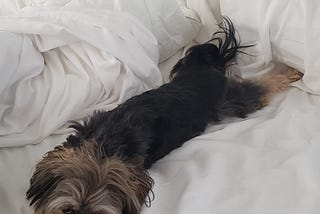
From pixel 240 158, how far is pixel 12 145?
22.7 inches

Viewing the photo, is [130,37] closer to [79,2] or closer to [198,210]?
[79,2]

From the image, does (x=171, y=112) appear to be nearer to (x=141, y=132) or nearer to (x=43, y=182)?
(x=141, y=132)

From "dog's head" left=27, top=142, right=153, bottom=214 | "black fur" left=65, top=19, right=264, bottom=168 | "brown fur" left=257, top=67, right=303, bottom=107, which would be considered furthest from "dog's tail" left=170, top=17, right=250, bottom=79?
"dog's head" left=27, top=142, right=153, bottom=214

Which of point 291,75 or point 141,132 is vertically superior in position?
point 141,132

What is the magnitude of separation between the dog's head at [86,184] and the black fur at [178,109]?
5 centimetres

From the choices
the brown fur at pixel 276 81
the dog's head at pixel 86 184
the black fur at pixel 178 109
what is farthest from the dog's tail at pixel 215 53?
the dog's head at pixel 86 184

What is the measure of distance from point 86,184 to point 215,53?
71 cm

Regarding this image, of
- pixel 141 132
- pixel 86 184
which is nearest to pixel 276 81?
pixel 141 132

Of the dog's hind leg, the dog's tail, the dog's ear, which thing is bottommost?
the dog's hind leg

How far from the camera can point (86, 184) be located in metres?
1.03

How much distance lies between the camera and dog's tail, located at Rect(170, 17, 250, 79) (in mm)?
1546

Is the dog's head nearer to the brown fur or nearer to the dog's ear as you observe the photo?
the dog's ear

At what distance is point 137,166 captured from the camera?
1137 millimetres

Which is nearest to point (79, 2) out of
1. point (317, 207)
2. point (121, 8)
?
point (121, 8)
